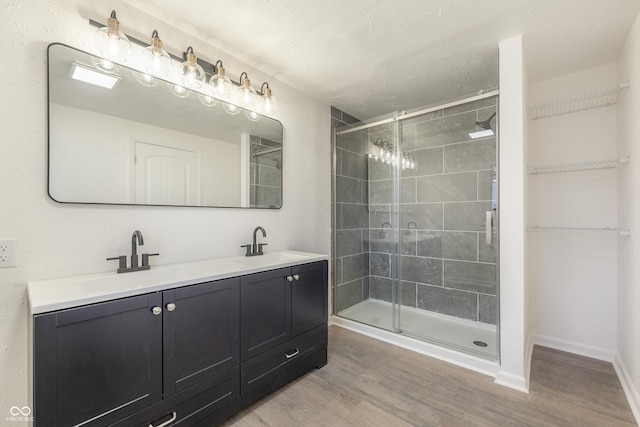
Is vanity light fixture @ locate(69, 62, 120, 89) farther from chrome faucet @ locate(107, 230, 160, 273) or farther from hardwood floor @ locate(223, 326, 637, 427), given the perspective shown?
hardwood floor @ locate(223, 326, 637, 427)

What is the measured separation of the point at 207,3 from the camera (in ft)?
5.19

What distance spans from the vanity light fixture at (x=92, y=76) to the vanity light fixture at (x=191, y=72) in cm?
38

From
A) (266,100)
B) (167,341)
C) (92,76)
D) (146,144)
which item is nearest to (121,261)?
(167,341)

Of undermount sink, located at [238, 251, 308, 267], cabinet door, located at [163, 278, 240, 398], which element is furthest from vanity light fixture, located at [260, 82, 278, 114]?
cabinet door, located at [163, 278, 240, 398]

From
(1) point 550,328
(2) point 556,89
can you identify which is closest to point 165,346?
(1) point 550,328

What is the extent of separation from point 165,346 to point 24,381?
0.68m

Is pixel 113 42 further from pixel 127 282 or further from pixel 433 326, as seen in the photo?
pixel 433 326

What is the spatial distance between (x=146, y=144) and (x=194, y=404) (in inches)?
57.8

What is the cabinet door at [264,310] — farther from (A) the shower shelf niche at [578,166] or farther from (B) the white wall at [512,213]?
(A) the shower shelf niche at [578,166]

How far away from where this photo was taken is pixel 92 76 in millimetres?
1479

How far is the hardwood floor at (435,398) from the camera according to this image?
1596mm

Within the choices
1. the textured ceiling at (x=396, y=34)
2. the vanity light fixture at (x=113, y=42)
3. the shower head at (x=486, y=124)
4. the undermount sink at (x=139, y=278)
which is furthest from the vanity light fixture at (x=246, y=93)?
the shower head at (x=486, y=124)

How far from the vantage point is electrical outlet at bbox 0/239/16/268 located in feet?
4.05

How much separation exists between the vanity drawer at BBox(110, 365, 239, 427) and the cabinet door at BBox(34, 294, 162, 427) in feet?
0.18
